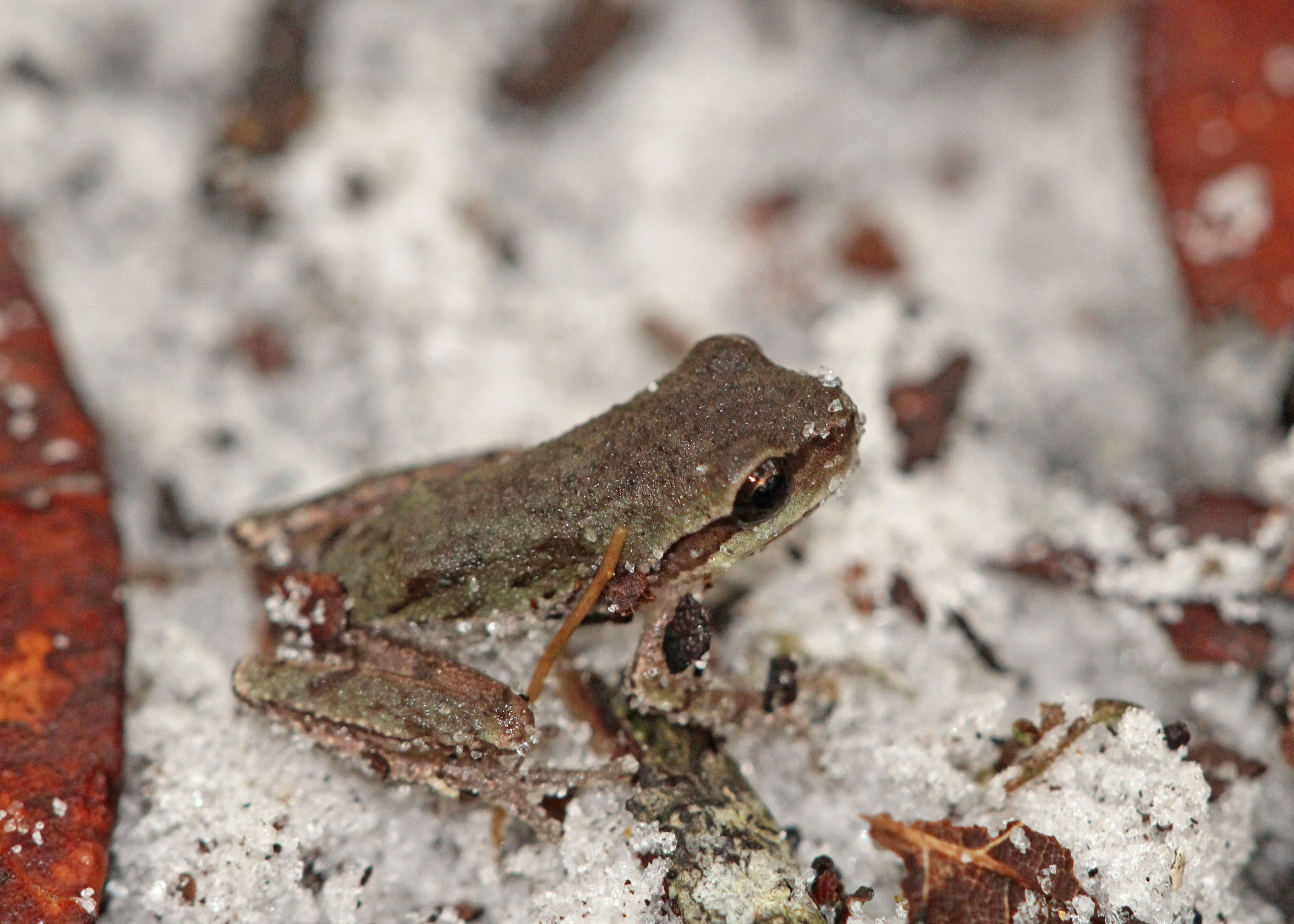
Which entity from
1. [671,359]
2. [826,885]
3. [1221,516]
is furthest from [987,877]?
[671,359]

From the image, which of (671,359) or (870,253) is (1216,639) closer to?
(870,253)

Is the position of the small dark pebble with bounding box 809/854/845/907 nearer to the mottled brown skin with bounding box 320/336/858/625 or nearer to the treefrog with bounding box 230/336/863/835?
the treefrog with bounding box 230/336/863/835

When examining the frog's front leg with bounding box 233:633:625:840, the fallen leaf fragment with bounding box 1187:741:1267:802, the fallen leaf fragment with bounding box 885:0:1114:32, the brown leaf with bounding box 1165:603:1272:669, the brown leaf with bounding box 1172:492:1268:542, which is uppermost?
the fallen leaf fragment with bounding box 885:0:1114:32

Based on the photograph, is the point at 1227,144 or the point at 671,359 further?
the point at 671,359

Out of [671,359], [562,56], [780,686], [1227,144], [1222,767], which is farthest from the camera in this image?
[562,56]

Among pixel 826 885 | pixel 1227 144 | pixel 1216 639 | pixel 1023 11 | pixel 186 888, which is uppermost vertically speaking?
pixel 1023 11

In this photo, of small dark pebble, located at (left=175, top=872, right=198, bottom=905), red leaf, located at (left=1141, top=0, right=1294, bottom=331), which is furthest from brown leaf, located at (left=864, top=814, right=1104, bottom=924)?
red leaf, located at (left=1141, top=0, right=1294, bottom=331)
